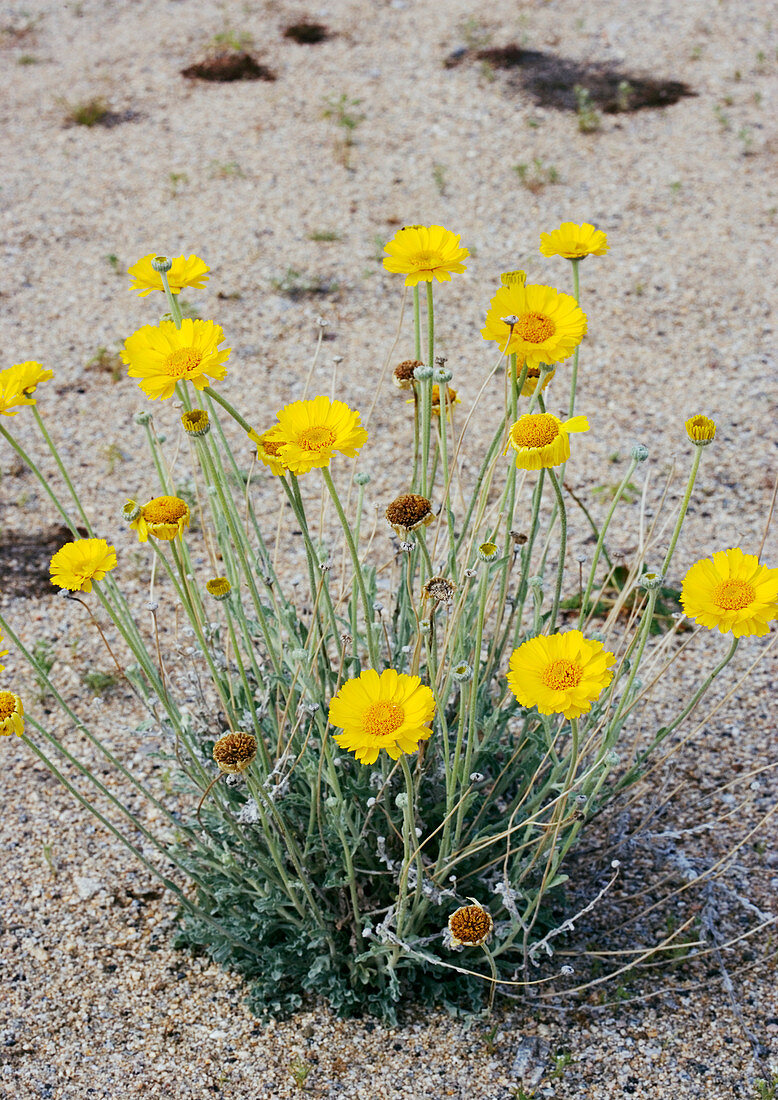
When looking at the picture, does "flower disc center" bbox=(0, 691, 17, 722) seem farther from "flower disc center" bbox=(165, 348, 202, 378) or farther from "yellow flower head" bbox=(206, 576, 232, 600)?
"flower disc center" bbox=(165, 348, 202, 378)

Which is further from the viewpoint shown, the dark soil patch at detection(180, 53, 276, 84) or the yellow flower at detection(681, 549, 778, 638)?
the dark soil patch at detection(180, 53, 276, 84)

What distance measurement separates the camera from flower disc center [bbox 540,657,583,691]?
5.03 feet

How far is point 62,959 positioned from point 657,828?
5.23 ft

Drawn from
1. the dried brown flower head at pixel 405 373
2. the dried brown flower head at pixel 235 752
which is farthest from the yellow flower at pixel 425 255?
the dried brown flower head at pixel 235 752

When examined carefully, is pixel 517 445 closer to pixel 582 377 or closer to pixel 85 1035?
pixel 85 1035

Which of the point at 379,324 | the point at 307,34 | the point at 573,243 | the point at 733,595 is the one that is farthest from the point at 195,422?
the point at 307,34

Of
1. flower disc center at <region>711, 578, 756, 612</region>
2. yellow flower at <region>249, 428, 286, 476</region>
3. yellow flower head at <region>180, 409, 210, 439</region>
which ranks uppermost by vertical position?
yellow flower head at <region>180, 409, 210, 439</region>

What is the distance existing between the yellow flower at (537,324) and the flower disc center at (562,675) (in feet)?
1.78

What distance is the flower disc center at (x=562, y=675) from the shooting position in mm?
1534

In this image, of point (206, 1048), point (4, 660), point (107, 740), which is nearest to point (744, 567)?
point (206, 1048)

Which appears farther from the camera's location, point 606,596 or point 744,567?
point 606,596

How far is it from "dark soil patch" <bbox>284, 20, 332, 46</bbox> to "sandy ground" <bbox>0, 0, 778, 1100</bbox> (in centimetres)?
15

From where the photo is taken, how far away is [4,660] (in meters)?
3.38

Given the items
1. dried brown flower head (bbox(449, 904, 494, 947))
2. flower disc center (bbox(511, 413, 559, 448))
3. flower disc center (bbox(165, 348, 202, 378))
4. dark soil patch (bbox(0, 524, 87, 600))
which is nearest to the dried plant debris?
dark soil patch (bbox(0, 524, 87, 600))
